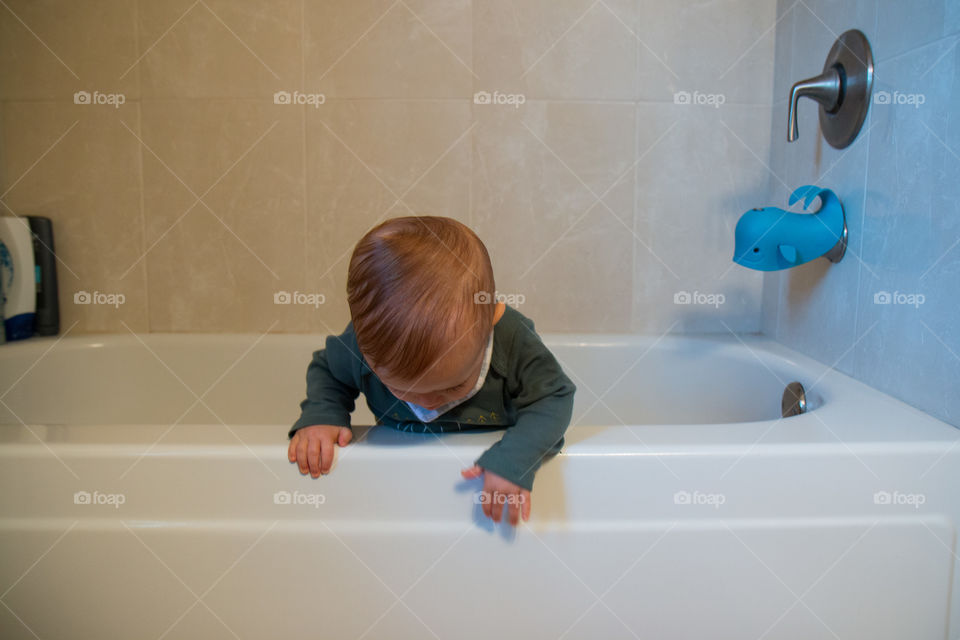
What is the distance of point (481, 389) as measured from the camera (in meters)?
0.80

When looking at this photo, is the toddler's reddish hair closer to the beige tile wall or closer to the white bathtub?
the white bathtub

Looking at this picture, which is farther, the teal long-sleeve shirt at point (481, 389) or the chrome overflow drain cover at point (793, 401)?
the chrome overflow drain cover at point (793, 401)

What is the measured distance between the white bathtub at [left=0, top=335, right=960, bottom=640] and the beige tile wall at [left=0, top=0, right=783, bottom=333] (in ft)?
2.26

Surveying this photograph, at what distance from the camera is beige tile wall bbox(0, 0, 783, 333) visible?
4.25 feet

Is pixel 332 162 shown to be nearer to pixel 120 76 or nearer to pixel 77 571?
pixel 120 76

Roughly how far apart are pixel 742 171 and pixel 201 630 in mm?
1203

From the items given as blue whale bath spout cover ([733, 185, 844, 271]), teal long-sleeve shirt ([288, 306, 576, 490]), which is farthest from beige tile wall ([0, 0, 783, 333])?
teal long-sleeve shirt ([288, 306, 576, 490])

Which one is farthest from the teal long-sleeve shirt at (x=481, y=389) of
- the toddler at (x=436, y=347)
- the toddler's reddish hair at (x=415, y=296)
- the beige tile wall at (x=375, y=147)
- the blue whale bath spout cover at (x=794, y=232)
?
the beige tile wall at (x=375, y=147)

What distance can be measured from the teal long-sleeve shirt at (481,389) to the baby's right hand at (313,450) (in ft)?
0.10

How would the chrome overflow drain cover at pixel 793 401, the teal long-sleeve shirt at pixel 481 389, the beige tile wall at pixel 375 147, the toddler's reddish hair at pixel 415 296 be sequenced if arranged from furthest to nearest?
the beige tile wall at pixel 375 147 < the chrome overflow drain cover at pixel 793 401 < the teal long-sleeve shirt at pixel 481 389 < the toddler's reddish hair at pixel 415 296

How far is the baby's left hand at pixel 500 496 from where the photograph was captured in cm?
64

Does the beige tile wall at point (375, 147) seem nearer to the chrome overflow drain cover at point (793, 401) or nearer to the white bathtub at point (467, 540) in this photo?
the chrome overflow drain cover at point (793, 401)

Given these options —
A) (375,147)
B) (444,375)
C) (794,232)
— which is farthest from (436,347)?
(375,147)

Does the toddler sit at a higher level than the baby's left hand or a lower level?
higher
